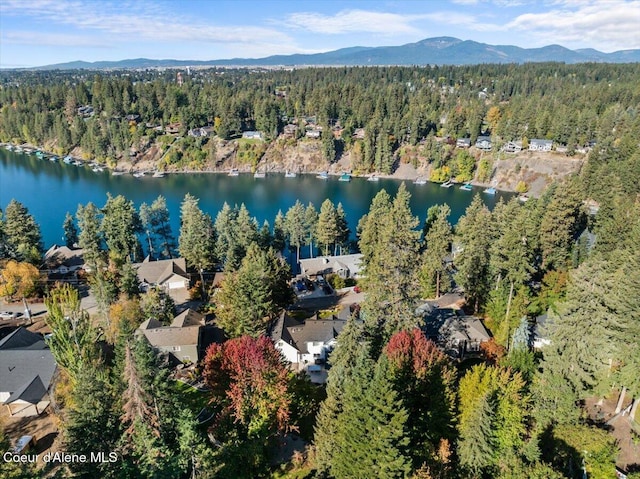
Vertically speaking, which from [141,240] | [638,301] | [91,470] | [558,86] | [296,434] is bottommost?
[141,240]

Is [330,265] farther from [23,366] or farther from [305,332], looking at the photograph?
[23,366]

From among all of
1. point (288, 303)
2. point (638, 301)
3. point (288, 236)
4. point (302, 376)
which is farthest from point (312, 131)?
point (638, 301)

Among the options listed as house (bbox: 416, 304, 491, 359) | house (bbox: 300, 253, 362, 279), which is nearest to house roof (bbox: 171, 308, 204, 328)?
house (bbox: 300, 253, 362, 279)

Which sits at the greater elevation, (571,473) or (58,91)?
(58,91)

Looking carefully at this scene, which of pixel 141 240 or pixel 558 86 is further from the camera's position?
pixel 558 86

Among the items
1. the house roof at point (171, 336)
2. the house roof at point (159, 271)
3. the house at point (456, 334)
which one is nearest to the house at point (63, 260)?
the house roof at point (159, 271)

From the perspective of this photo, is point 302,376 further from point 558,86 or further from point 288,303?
point 558,86

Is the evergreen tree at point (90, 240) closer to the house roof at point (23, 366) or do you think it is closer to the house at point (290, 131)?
the house roof at point (23, 366)
